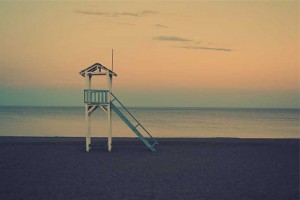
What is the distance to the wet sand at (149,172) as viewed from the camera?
38.0ft

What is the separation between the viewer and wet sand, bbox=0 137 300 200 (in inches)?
456

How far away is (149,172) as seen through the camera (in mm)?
14945

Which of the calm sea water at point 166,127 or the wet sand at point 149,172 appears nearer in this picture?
the wet sand at point 149,172

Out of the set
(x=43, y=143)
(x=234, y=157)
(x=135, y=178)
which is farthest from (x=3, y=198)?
(x=43, y=143)

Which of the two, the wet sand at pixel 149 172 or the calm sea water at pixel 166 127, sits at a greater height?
the calm sea water at pixel 166 127

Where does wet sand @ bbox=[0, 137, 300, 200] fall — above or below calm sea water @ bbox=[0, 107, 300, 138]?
below

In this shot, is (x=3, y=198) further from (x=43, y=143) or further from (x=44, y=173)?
(x=43, y=143)

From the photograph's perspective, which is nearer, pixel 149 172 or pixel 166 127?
pixel 149 172

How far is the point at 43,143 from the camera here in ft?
80.7

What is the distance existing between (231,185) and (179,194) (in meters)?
2.39

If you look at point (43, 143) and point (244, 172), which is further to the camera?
point (43, 143)

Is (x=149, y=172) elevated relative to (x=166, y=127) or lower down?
lower down

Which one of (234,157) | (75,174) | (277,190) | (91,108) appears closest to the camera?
(277,190)

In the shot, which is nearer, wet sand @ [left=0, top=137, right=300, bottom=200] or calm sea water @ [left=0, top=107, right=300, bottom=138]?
wet sand @ [left=0, top=137, right=300, bottom=200]
